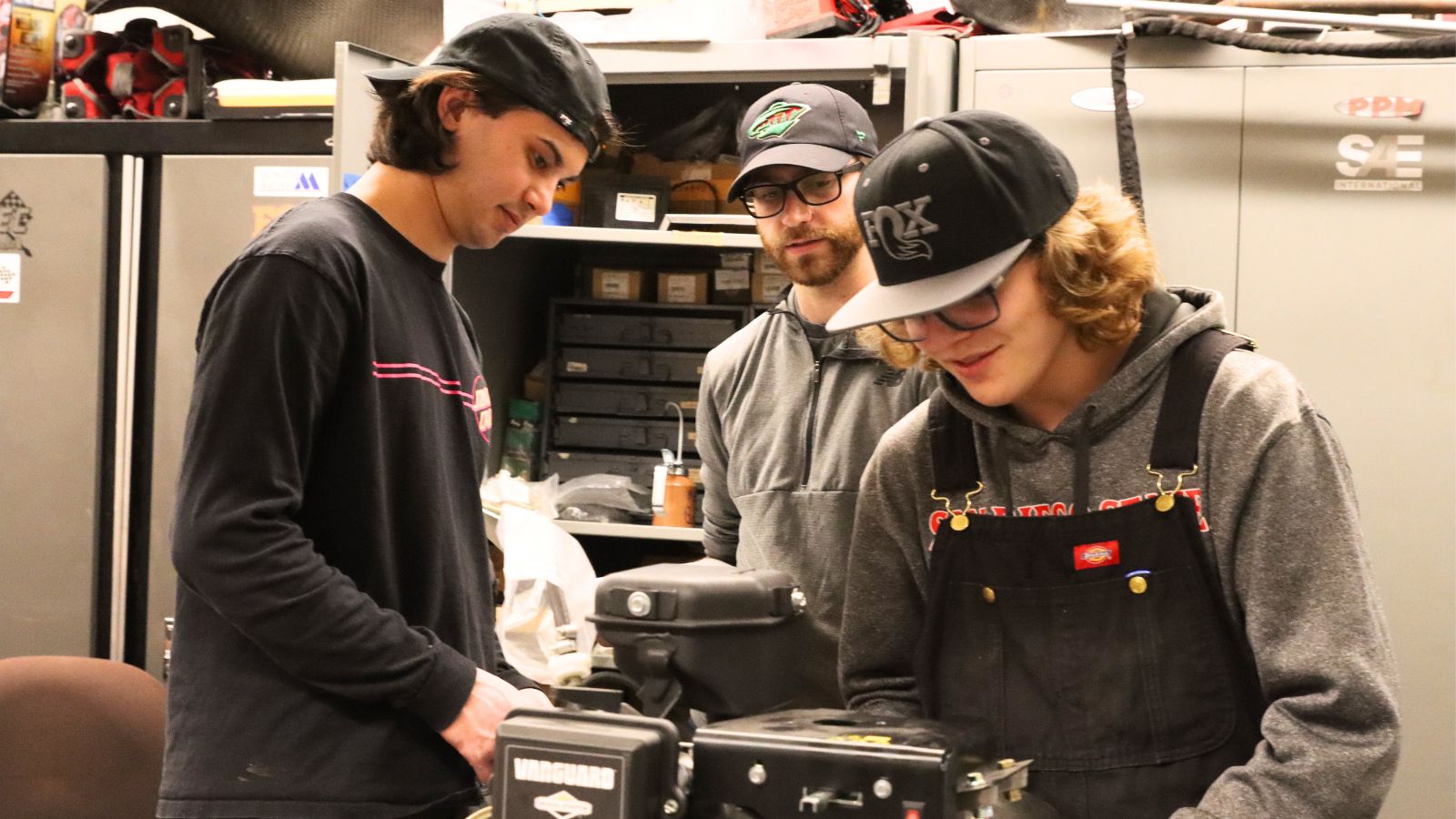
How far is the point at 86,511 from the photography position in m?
3.18

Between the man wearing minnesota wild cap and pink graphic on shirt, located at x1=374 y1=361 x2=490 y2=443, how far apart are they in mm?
450

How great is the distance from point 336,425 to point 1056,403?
697 mm

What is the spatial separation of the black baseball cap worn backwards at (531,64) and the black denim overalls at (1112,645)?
0.61 metres

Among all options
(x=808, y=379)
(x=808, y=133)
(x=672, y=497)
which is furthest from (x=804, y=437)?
(x=672, y=497)

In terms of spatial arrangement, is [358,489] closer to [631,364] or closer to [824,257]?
[824,257]

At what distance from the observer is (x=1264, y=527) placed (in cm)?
115

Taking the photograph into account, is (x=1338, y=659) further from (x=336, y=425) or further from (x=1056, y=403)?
(x=336, y=425)

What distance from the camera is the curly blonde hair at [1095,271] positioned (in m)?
1.21

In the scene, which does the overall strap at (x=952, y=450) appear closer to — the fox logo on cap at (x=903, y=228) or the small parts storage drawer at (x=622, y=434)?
the fox logo on cap at (x=903, y=228)

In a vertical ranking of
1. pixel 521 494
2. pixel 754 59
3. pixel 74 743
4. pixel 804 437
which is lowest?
pixel 74 743

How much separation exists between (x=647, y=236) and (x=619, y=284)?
34 cm

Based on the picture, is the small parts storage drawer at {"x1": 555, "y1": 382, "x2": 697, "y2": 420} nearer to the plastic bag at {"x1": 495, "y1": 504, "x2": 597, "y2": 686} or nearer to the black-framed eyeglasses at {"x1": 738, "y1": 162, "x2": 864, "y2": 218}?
the plastic bag at {"x1": 495, "y1": 504, "x2": 597, "y2": 686}

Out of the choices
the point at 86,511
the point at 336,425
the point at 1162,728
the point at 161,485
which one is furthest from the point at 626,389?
the point at 1162,728

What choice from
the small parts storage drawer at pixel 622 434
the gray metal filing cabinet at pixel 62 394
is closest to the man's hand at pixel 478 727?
the small parts storage drawer at pixel 622 434
